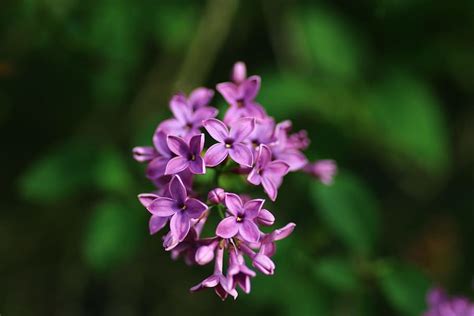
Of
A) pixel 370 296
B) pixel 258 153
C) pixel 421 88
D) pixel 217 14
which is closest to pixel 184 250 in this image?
pixel 258 153

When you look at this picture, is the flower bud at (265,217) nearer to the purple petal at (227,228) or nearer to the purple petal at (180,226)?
the purple petal at (227,228)

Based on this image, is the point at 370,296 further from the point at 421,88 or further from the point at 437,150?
the point at 421,88

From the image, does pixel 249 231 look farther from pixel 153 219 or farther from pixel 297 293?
pixel 297 293

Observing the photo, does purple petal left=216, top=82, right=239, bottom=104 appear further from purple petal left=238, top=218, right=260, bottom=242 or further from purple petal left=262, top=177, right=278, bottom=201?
purple petal left=238, top=218, right=260, bottom=242

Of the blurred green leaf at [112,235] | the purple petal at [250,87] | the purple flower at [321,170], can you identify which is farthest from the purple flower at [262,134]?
the blurred green leaf at [112,235]

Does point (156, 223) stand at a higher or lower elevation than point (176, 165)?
lower

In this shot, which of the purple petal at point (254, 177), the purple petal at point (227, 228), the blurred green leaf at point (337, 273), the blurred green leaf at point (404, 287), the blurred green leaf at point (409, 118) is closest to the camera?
the purple petal at point (227, 228)

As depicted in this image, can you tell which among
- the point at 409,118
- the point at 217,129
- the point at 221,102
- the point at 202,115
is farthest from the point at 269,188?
the point at 409,118
